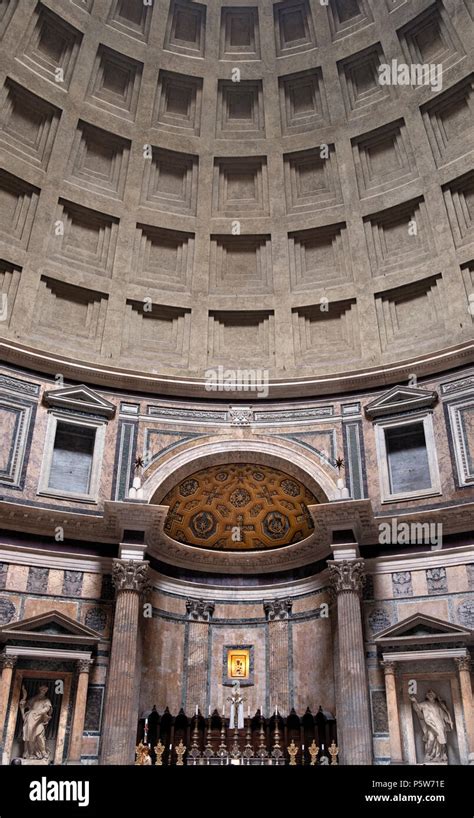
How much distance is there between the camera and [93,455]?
2294cm

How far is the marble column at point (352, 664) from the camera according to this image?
714 inches

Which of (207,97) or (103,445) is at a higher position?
(207,97)

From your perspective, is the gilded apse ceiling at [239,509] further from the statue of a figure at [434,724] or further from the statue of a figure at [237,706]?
the statue of a figure at [434,724]

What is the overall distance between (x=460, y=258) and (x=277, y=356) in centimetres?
703

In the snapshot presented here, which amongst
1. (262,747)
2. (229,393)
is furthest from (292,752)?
(229,393)

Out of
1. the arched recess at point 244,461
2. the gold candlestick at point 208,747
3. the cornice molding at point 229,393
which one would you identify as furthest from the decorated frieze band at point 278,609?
the cornice molding at point 229,393

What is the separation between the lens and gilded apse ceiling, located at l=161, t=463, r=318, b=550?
78.0 feet

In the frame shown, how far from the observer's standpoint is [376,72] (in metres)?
25.3

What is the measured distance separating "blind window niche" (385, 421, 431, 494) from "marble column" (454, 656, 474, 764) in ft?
17.4

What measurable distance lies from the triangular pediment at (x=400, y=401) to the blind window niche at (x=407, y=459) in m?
0.58

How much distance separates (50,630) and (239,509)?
786cm
